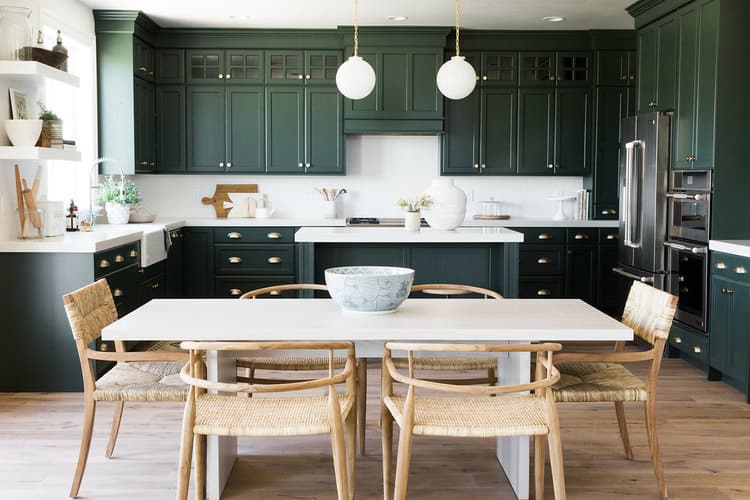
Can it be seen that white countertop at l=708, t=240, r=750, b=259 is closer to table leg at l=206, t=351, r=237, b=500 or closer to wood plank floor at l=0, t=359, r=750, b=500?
wood plank floor at l=0, t=359, r=750, b=500

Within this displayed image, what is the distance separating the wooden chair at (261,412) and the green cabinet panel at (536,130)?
4724 millimetres

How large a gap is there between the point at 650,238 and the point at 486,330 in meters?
3.20

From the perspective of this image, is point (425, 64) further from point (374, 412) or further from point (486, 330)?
point (486, 330)

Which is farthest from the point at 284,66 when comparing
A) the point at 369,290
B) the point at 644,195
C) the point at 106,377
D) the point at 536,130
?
the point at 369,290

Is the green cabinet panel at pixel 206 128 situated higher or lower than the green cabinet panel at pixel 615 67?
lower

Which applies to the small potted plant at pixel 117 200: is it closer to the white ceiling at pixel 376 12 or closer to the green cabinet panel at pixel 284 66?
the white ceiling at pixel 376 12

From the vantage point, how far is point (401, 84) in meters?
6.84

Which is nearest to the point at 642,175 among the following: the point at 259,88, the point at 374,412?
the point at 374,412

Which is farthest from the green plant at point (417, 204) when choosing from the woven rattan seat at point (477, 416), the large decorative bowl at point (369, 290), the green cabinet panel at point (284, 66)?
the woven rattan seat at point (477, 416)

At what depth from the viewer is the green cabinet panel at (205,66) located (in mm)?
6906

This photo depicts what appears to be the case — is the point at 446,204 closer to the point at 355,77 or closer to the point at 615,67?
the point at 355,77

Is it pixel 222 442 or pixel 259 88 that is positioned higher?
pixel 259 88

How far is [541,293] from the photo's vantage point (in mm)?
6883

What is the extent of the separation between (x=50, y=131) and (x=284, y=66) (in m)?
2.64
